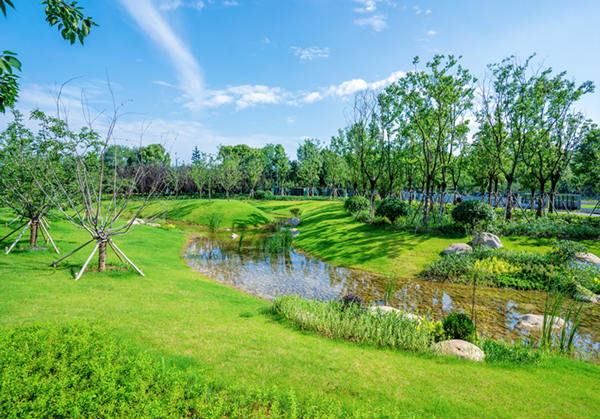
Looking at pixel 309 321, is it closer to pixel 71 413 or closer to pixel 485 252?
pixel 71 413

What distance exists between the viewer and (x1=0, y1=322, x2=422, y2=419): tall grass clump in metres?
3.72

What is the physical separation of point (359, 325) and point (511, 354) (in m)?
3.62

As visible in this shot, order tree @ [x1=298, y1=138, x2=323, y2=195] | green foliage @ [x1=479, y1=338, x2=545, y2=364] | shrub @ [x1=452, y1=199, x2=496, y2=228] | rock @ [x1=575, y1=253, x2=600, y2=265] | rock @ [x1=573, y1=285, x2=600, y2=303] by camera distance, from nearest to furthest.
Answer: green foliage @ [x1=479, y1=338, x2=545, y2=364], rock @ [x1=573, y1=285, x2=600, y2=303], rock @ [x1=575, y1=253, x2=600, y2=265], shrub @ [x1=452, y1=199, x2=496, y2=228], tree @ [x1=298, y1=138, x2=323, y2=195]

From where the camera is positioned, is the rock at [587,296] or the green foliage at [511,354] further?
the rock at [587,296]

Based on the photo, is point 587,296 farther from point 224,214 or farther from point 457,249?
point 224,214

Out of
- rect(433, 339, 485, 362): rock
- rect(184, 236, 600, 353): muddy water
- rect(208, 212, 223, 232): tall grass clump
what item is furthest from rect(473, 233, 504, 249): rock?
rect(208, 212, 223, 232): tall grass clump

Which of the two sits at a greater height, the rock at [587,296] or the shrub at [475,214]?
the shrub at [475,214]

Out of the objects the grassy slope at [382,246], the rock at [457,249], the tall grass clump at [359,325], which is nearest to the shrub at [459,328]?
the tall grass clump at [359,325]

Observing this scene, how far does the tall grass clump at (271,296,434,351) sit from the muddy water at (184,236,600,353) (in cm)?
204

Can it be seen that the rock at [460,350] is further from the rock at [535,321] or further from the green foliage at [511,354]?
the rock at [535,321]

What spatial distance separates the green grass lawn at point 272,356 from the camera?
4641 mm

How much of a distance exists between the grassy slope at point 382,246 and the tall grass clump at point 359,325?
7284 mm

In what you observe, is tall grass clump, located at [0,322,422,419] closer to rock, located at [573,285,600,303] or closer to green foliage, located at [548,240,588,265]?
rock, located at [573,285,600,303]

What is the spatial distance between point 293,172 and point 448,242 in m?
73.4
